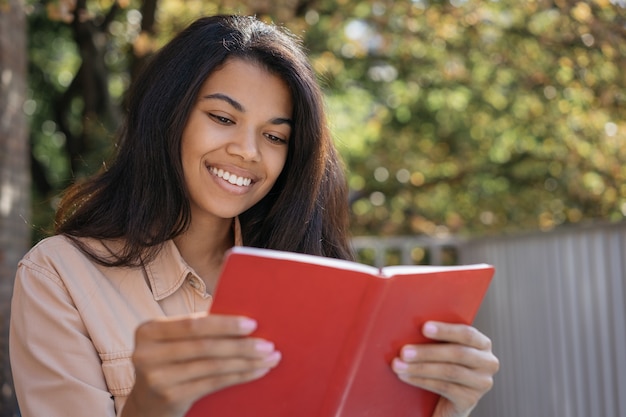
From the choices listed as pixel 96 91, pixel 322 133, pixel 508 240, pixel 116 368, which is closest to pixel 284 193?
pixel 322 133

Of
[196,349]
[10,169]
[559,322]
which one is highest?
[559,322]

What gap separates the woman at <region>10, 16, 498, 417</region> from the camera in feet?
6.18

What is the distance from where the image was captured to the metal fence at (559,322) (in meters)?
3.48

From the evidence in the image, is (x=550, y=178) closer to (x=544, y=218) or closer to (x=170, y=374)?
(x=544, y=218)

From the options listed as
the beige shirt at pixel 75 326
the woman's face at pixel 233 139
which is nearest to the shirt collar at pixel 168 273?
the beige shirt at pixel 75 326

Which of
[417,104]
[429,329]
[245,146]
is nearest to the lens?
[429,329]

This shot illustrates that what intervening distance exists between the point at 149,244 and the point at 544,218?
5666 mm

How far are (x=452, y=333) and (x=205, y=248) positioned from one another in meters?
0.89

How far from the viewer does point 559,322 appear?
4070mm

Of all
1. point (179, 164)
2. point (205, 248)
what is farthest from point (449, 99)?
point (179, 164)

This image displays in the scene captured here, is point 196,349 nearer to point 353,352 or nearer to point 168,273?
point 353,352

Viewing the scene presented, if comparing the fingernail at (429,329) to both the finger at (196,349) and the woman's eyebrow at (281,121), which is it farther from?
the woman's eyebrow at (281,121)

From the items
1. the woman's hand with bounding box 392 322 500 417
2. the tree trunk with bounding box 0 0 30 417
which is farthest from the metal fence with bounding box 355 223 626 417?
the tree trunk with bounding box 0 0 30 417

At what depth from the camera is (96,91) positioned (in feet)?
23.8
